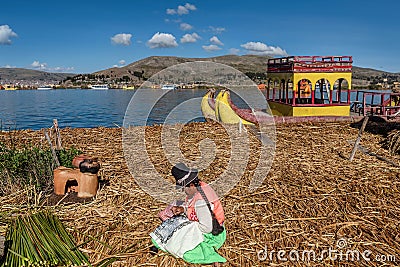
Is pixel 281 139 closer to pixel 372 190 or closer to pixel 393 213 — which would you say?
pixel 372 190

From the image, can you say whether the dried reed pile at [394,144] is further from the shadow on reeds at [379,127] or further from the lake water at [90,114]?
the lake water at [90,114]

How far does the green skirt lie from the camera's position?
13.6ft

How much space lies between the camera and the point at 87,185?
6.01 meters

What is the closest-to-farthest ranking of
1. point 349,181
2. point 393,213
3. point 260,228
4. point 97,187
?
point 260,228 < point 393,213 < point 97,187 < point 349,181

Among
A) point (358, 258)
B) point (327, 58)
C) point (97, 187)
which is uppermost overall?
point (327, 58)

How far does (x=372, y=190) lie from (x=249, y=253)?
3450 mm

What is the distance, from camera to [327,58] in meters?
17.7

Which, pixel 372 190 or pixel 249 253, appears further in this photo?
pixel 372 190

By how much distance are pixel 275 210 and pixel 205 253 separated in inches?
77.5

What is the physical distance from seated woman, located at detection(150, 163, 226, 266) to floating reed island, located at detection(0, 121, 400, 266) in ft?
0.77

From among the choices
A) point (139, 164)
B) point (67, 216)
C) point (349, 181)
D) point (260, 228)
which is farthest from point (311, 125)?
point (67, 216)

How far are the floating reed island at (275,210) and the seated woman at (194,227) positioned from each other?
234mm

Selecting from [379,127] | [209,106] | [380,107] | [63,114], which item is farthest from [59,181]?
[63,114]

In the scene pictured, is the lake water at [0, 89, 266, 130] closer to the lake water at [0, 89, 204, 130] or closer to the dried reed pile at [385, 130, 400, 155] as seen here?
the lake water at [0, 89, 204, 130]
